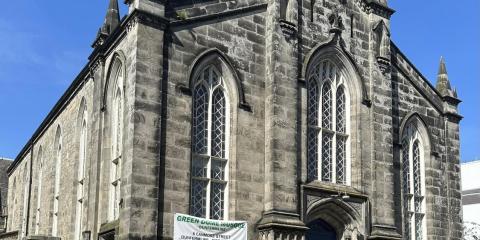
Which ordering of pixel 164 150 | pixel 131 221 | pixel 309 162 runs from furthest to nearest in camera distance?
1. pixel 309 162
2. pixel 164 150
3. pixel 131 221

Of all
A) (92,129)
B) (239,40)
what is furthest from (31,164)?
(239,40)

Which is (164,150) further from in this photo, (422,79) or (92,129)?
(422,79)

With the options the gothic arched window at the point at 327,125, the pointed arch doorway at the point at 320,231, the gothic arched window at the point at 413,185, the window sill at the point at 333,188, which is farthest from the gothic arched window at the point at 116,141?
the gothic arched window at the point at 413,185

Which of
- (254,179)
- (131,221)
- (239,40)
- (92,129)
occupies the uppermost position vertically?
(239,40)

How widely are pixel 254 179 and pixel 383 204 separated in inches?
214

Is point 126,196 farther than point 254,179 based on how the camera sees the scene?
No

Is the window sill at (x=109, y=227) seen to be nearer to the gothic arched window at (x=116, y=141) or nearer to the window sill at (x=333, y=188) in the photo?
the gothic arched window at (x=116, y=141)

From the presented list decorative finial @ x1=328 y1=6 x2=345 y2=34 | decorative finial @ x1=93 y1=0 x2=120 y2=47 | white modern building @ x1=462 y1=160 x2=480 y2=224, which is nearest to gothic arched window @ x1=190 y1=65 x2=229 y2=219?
decorative finial @ x1=328 y1=6 x2=345 y2=34

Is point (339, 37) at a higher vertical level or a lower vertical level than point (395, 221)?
higher

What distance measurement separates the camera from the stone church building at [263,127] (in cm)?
1870

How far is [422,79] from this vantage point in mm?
26094

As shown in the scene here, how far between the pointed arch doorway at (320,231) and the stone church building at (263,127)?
5 centimetres

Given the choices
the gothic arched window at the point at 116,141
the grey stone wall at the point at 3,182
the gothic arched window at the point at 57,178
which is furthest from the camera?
the grey stone wall at the point at 3,182

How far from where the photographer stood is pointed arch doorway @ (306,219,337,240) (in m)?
21.7
